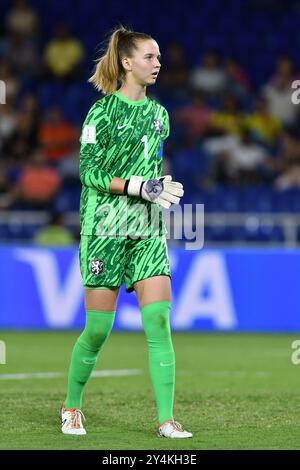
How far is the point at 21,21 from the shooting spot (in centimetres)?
2064

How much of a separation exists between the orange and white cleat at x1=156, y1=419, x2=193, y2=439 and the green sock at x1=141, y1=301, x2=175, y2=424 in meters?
0.05

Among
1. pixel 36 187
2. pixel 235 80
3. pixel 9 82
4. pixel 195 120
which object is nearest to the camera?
pixel 36 187

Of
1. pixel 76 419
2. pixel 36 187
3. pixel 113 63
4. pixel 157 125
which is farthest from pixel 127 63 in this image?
pixel 36 187

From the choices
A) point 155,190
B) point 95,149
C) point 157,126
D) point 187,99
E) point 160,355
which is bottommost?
point 160,355

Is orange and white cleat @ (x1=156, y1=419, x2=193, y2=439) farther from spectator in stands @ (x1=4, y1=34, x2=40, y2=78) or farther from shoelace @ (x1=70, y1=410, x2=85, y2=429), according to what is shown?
spectator in stands @ (x1=4, y1=34, x2=40, y2=78)

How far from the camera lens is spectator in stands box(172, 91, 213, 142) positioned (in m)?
18.9

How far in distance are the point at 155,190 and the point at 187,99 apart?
13273 mm

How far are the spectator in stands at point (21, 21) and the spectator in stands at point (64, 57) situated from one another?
A: 2.02 ft

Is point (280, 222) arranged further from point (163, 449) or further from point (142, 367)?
point (163, 449)

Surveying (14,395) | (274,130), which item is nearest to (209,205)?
(274,130)

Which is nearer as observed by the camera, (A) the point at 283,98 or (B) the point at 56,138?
(B) the point at 56,138

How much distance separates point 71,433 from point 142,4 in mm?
15652

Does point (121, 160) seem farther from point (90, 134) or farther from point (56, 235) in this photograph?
point (56, 235)

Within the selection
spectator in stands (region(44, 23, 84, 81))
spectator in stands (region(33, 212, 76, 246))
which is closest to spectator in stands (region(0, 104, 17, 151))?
spectator in stands (region(44, 23, 84, 81))
